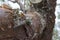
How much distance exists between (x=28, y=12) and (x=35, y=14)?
7 centimetres

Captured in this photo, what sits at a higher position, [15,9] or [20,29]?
[15,9]

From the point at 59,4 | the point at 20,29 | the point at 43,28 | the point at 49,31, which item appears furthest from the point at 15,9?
the point at 59,4

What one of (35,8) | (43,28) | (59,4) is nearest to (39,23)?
(43,28)

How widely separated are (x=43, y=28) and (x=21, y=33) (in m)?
0.30

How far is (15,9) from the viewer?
126 cm

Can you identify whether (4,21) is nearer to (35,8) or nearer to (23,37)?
(23,37)

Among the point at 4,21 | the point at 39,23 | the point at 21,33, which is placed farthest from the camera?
the point at 39,23

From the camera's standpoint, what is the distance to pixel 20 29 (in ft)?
3.84

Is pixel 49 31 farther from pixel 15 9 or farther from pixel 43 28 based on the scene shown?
pixel 15 9

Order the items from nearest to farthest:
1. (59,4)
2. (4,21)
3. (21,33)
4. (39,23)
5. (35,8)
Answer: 1. (4,21)
2. (21,33)
3. (39,23)
4. (35,8)
5. (59,4)

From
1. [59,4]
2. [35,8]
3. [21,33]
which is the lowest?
[59,4]

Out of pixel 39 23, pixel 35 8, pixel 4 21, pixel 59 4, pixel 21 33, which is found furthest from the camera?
pixel 59 4

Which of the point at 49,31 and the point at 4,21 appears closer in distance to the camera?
the point at 4,21

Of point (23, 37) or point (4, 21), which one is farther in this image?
point (23, 37)
